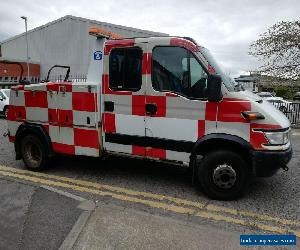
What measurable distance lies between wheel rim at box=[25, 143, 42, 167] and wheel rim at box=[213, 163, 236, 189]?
126 inches

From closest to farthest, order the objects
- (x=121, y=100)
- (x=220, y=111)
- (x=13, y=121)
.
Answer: (x=220, y=111) → (x=121, y=100) → (x=13, y=121)

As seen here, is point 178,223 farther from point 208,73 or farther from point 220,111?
point 208,73

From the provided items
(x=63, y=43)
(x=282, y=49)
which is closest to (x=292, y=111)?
(x=282, y=49)

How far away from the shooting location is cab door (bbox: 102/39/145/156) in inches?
181

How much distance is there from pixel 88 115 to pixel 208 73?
1.97 m

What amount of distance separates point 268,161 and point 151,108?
5.68 feet

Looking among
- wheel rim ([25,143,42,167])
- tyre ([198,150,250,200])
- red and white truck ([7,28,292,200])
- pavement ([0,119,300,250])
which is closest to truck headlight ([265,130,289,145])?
red and white truck ([7,28,292,200])

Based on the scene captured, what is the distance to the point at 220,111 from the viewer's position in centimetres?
415

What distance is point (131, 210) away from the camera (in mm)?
3863

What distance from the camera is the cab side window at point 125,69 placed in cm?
460

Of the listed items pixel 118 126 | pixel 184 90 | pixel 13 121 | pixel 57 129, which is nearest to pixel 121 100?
pixel 118 126

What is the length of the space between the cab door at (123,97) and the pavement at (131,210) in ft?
2.34

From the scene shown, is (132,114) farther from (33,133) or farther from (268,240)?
(268,240)

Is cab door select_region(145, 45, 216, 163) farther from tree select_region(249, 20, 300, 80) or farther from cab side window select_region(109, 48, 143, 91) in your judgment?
tree select_region(249, 20, 300, 80)
